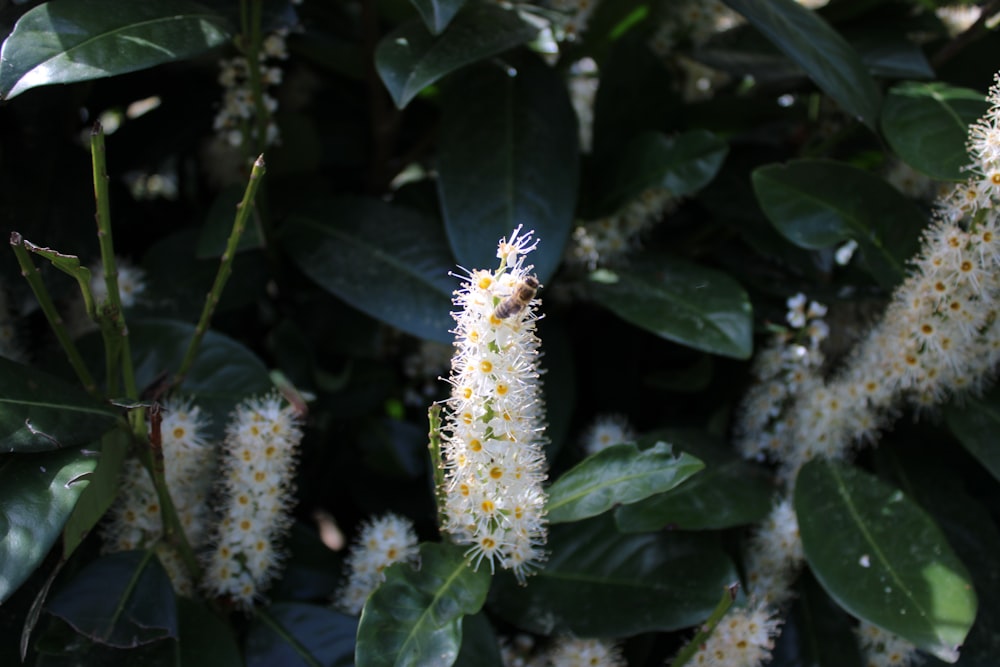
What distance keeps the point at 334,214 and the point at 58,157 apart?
0.41 meters

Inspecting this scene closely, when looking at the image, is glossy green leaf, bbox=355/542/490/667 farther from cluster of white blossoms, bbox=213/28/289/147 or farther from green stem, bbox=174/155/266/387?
cluster of white blossoms, bbox=213/28/289/147

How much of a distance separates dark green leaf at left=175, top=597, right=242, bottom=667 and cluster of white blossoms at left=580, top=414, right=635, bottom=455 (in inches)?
20.7

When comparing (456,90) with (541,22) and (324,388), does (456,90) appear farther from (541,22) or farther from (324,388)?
(324,388)

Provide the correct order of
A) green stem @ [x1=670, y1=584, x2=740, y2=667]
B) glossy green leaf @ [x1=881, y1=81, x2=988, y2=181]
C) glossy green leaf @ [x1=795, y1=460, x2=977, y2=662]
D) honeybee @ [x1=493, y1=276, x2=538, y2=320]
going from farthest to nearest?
glossy green leaf @ [x1=881, y1=81, x2=988, y2=181], glossy green leaf @ [x1=795, y1=460, x2=977, y2=662], green stem @ [x1=670, y1=584, x2=740, y2=667], honeybee @ [x1=493, y1=276, x2=538, y2=320]

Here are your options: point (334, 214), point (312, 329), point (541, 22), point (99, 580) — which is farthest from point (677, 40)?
point (99, 580)

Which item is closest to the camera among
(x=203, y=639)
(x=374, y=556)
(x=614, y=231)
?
(x=203, y=639)

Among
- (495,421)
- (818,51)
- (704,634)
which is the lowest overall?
(704,634)

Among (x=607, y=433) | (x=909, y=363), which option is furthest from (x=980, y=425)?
(x=607, y=433)

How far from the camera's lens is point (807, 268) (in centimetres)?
139

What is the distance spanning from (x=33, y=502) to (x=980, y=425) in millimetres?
1096

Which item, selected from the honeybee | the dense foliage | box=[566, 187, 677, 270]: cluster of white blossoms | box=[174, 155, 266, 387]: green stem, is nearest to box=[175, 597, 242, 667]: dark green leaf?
the dense foliage

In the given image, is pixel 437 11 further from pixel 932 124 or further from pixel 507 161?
pixel 932 124

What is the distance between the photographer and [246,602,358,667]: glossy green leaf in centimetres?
101

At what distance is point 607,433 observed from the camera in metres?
1.30
